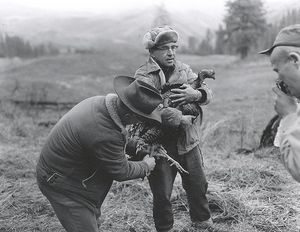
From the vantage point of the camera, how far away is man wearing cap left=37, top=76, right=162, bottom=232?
2.85 metres

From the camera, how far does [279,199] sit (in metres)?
4.98

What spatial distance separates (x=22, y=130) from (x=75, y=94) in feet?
27.1

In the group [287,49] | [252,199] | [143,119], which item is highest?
[287,49]

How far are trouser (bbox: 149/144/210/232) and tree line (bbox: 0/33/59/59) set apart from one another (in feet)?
72.5

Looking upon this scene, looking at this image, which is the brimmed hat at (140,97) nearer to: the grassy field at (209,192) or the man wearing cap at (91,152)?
the man wearing cap at (91,152)

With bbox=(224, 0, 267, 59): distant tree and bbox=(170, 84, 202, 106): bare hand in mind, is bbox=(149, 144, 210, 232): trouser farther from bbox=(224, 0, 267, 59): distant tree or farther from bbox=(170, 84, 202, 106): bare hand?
bbox=(224, 0, 267, 59): distant tree

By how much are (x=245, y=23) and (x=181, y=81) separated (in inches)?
1516

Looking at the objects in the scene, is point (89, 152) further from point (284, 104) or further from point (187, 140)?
point (284, 104)

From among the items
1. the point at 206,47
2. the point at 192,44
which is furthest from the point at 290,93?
the point at 192,44

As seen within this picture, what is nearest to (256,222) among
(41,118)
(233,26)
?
(41,118)

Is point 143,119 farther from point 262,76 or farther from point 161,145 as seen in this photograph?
point 262,76

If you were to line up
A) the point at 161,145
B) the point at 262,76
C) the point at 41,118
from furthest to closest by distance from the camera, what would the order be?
the point at 262,76 → the point at 41,118 → the point at 161,145

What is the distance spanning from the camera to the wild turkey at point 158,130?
3.59 meters

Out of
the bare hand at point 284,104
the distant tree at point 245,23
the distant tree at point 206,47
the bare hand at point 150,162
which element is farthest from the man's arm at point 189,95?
the distant tree at point 206,47
